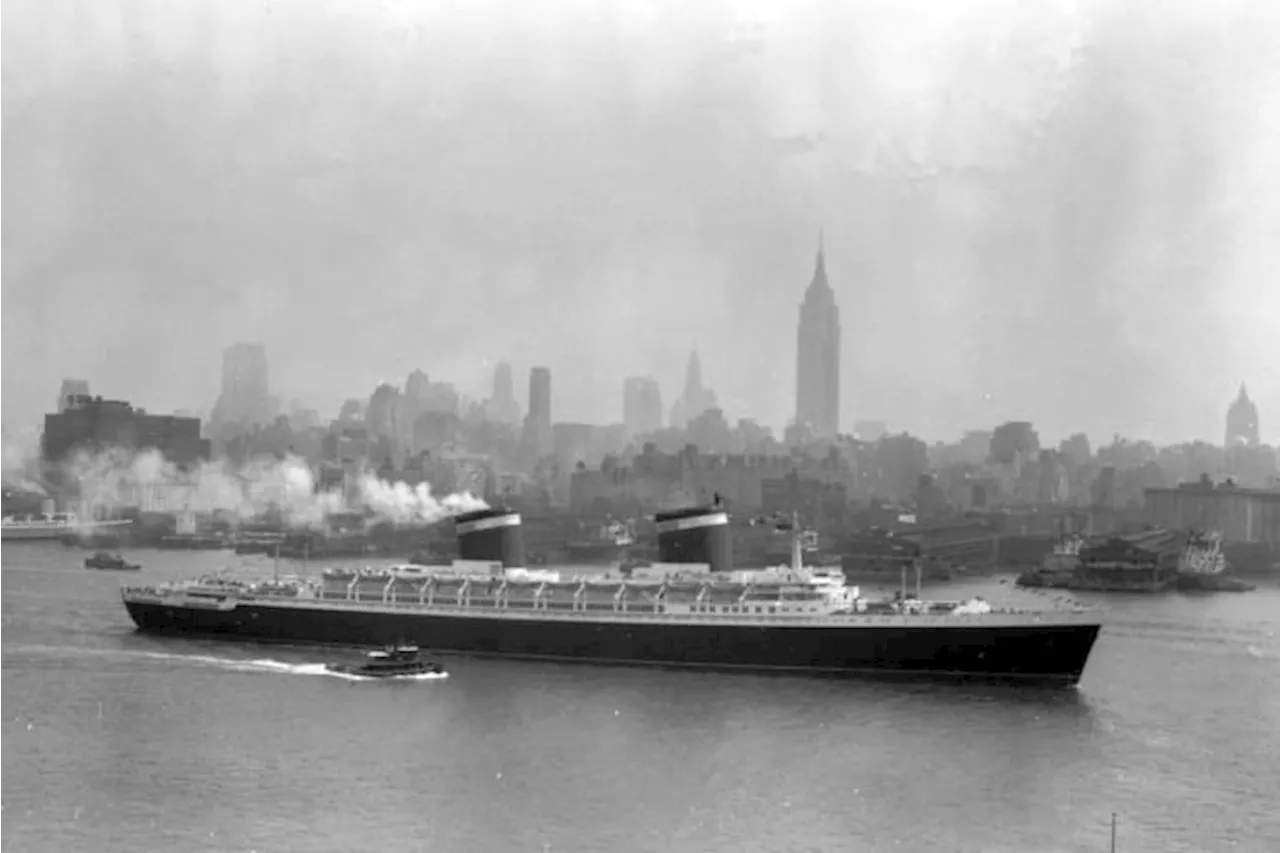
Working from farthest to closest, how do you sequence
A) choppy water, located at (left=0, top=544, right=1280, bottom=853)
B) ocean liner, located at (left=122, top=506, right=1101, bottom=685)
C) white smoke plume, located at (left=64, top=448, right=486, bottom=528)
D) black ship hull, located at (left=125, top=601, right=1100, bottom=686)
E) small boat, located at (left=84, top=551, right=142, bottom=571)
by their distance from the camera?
white smoke plume, located at (left=64, top=448, right=486, bottom=528) < small boat, located at (left=84, top=551, right=142, bottom=571) < ocean liner, located at (left=122, top=506, right=1101, bottom=685) < black ship hull, located at (left=125, top=601, right=1100, bottom=686) < choppy water, located at (left=0, top=544, right=1280, bottom=853)

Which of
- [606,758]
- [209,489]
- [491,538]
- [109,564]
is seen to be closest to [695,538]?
[491,538]

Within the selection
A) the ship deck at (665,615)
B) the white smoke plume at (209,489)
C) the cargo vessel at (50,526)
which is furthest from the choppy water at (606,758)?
the cargo vessel at (50,526)

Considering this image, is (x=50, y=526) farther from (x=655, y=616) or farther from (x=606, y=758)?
(x=606, y=758)

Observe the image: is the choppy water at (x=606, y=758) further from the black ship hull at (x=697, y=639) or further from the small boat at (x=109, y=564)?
the small boat at (x=109, y=564)

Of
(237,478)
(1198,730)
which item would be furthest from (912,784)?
(237,478)

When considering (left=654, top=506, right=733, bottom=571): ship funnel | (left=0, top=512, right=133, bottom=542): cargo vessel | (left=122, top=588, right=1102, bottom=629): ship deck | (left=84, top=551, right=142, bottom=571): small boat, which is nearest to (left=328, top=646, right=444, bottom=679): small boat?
(left=122, top=588, right=1102, bottom=629): ship deck

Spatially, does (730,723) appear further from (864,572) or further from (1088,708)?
(864,572)

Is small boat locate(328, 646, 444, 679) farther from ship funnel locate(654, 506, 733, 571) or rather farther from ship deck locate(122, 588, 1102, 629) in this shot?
ship funnel locate(654, 506, 733, 571)
